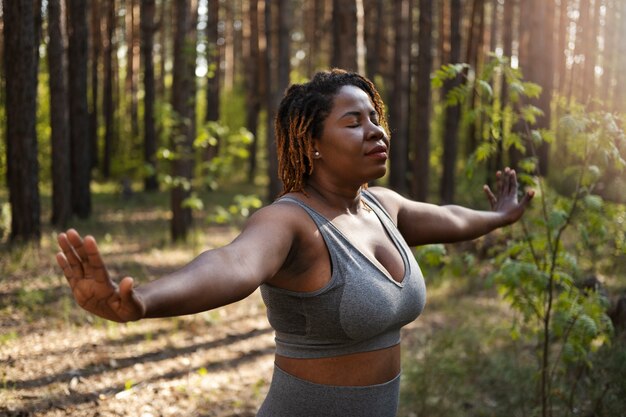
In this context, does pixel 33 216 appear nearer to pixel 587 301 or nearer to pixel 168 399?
pixel 168 399

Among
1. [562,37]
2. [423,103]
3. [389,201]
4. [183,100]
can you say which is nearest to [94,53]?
[183,100]

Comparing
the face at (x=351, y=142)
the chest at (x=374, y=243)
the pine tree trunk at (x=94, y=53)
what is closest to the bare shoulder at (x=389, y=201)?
the chest at (x=374, y=243)

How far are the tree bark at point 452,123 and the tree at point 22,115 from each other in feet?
26.5

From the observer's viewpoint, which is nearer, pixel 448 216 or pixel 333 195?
pixel 333 195

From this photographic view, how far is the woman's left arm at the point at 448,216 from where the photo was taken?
10.3ft

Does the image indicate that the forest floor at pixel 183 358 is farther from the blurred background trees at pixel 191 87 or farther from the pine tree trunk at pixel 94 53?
the pine tree trunk at pixel 94 53

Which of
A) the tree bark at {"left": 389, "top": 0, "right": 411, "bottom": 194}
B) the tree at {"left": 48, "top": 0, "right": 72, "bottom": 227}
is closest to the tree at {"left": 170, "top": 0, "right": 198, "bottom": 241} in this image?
the tree at {"left": 48, "top": 0, "right": 72, "bottom": 227}

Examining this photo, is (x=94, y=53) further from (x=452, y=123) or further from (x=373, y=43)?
(x=452, y=123)

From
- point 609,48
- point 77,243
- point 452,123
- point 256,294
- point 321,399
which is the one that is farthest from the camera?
point 609,48

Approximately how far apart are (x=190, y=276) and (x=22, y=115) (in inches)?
294

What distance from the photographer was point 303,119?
8.52 ft

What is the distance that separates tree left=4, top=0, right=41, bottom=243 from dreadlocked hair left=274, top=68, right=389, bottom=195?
6.54 m

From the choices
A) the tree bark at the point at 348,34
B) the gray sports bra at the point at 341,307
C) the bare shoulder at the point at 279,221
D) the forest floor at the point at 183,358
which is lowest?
the forest floor at the point at 183,358

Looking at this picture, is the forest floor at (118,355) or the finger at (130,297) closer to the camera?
the finger at (130,297)
